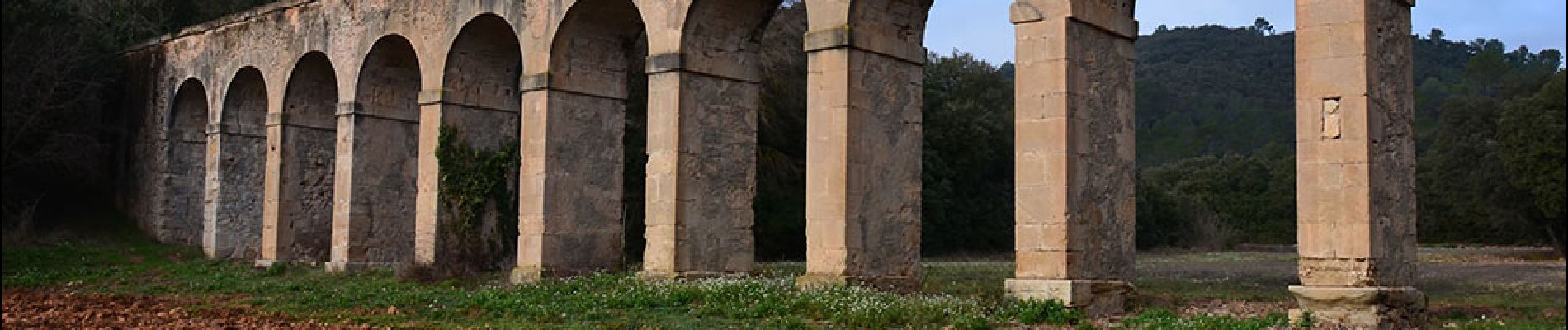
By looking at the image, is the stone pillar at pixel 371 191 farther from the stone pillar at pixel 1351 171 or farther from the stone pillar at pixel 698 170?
the stone pillar at pixel 1351 171

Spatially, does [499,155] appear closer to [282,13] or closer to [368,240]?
[368,240]

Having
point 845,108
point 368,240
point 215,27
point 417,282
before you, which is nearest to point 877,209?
point 845,108

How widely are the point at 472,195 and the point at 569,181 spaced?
221 centimetres

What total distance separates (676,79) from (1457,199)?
86.9ft

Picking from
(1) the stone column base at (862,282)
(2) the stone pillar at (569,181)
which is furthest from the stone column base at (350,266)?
(1) the stone column base at (862,282)

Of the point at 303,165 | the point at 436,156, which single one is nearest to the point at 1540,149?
the point at 436,156

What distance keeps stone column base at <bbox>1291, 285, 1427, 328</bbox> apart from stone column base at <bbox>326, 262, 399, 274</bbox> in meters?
12.6

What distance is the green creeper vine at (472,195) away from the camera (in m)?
16.8

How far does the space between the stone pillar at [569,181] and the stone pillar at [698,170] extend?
1650mm

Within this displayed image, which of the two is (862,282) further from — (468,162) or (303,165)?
(303,165)

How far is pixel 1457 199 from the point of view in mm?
32750

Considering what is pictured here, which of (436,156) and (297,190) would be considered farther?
(297,190)

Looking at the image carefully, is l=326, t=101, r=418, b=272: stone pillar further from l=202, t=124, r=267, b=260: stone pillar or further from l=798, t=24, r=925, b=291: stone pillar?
l=798, t=24, r=925, b=291: stone pillar

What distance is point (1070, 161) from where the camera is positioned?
10.2 m
